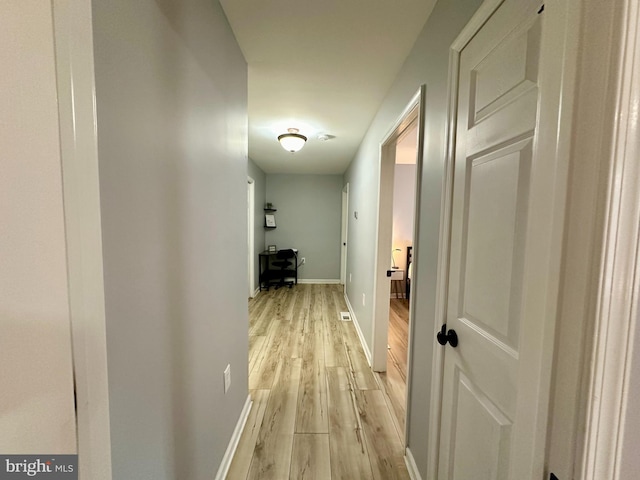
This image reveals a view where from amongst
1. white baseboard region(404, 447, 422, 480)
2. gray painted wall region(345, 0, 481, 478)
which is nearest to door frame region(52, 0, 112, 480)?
gray painted wall region(345, 0, 481, 478)

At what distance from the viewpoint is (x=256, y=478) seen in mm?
1332

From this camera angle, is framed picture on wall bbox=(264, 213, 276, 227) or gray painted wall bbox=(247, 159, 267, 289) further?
framed picture on wall bbox=(264, 213, 276, 227)

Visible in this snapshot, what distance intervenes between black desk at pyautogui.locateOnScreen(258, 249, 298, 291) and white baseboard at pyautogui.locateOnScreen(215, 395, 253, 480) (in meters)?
3.35

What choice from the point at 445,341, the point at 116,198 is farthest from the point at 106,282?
the point at 445,341

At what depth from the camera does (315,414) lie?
5.84ft

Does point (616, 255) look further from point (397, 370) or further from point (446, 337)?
point (397, 370)

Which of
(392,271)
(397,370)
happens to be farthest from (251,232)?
(397,370)

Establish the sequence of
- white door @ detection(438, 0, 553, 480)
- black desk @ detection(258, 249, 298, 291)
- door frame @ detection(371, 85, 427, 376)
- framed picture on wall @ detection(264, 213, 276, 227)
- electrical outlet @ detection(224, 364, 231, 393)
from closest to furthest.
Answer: white door @ detection(438, 0, 553, 480) → electrical outlet @ detection(224, 364, 231, 393) → door frame @ detection(371, 85, 427, 376) → black desk @ detection(258, 249, 298, 291) → framed picture on wall @ detection(264, 213, 276, 227)

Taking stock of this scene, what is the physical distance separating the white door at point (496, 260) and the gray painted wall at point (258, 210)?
154 inches

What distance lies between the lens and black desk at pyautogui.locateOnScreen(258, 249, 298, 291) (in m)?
5.13

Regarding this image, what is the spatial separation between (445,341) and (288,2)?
1703 millimetres

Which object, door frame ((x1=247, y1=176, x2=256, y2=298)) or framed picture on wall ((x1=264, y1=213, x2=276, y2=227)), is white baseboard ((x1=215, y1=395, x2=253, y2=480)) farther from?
framed picture on wall ((x1=264, y1=213, x2=276, y2=227))

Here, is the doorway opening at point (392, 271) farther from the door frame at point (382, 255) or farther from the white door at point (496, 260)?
the white door at point (496, 260)

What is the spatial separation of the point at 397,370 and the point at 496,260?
6.45 feet
